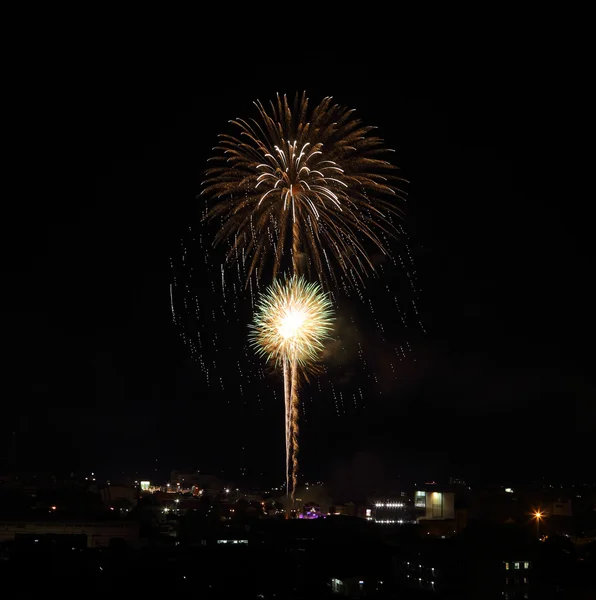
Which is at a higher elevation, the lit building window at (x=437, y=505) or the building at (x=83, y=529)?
the lit building window at (x=437, y=505)

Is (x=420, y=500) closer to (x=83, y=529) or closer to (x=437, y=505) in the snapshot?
(x=437, y=505)

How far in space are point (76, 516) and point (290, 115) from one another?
16519 millimetres

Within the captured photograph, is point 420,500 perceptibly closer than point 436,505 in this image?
No

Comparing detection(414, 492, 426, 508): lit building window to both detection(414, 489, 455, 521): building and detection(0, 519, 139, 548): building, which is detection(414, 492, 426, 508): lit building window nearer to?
detection(414, 489, 455, 521): building

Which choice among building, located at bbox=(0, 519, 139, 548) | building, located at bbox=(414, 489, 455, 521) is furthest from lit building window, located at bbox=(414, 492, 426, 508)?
building, located at bbox=(0, 519, 139, 548)

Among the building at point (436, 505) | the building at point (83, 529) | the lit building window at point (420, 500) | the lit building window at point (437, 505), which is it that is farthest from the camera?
the lit building window at point (420, 500)

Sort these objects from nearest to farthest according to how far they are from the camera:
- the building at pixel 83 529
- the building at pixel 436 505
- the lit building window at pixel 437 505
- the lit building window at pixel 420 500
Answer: the building at pixel 83 529
the building at pixel 436 505
the lit building window at pixel 437 505
the lit building window at pixel 420 500

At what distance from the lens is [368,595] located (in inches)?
594

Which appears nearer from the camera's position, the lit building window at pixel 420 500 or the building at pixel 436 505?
the building at pixel 436 505

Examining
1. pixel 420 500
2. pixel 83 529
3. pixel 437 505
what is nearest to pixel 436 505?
pixel 437 505

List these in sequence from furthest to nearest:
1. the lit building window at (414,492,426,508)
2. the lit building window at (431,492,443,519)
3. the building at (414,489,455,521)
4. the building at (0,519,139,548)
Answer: the lit building window at (414,492,426,508), the lit building window at (431,492,443,519), the building at (414,489,455,521), the building at (0,519,139,548)

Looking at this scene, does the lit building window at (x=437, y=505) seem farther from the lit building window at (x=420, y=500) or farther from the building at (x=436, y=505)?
the lit building window at (x=420, y=500)

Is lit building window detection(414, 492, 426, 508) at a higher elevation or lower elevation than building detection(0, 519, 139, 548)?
higher

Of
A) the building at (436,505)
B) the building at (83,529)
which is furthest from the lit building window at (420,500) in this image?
the building at (83,529)
